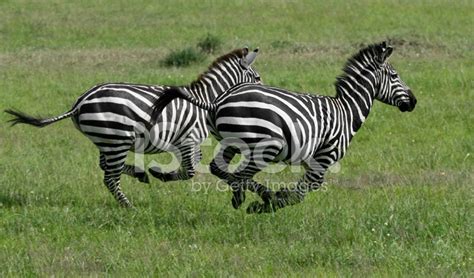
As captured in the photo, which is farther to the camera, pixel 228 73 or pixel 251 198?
pixel 228 73

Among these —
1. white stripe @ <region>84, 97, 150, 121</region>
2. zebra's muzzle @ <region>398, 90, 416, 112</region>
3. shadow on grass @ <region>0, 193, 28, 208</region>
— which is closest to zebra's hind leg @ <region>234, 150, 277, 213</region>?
white stripe @ <region>84, 97, 150, 121</region>

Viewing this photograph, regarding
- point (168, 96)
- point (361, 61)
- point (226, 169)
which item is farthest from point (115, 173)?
point (361, 61)

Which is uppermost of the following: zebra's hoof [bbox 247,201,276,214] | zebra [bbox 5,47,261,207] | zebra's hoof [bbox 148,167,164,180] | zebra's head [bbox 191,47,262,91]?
zebra's head [bbox 191,47,262,91]

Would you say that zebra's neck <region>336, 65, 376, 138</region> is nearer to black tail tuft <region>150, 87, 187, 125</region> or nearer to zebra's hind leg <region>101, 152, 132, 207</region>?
black tail tuft <region>150, 87, 187, 125</region>

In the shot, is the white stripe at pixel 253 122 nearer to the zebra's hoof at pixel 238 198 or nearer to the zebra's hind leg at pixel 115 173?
the zebra's hoof at pixel 238 198

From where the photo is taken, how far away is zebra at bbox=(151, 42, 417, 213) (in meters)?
8.61

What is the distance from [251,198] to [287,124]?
5.72 ft

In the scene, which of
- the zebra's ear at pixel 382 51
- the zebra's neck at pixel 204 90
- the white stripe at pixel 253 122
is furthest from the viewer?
the zebra's neck at pixel 204 90

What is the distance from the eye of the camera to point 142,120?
384 inches

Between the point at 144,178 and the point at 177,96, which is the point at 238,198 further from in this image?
the point at 144,178

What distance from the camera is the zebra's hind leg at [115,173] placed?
9.84m

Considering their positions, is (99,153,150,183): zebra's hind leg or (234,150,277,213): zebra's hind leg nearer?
(234,150,277,213): zebra's hind leg

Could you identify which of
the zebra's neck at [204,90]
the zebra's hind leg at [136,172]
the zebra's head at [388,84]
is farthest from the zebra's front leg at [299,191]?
the zebra's hind leg at [136,172]

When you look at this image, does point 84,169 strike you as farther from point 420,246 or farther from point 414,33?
point 414,33
